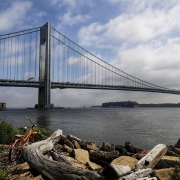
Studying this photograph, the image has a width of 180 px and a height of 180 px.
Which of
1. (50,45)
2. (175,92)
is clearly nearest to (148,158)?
(50,45)

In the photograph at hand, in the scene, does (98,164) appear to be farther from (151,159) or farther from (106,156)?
(151,159)

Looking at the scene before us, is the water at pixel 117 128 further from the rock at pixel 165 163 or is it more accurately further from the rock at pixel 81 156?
the rock at pixel 165 163

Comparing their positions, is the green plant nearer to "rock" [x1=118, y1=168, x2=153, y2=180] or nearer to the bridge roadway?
"rock" [x1=118, y1=168, x2=153, y2=180]

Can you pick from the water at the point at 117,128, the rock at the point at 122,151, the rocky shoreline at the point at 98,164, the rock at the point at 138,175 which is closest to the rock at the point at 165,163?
the rocky shoreline at the point at 98,164

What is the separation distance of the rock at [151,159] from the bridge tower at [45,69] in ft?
161

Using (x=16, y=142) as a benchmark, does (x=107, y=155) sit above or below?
below

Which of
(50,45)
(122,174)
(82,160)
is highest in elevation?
(50,45)

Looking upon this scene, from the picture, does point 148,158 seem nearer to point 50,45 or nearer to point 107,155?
point 107,155

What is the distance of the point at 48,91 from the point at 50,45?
1198cm

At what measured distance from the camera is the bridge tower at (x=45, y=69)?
2103 inches

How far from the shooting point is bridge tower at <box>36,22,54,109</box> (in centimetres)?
5341

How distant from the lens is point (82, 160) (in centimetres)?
522

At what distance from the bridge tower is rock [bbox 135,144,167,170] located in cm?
4919

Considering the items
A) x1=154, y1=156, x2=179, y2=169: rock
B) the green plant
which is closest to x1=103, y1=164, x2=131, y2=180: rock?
x1=154, y1=156, x2=179, y2=169: rock
